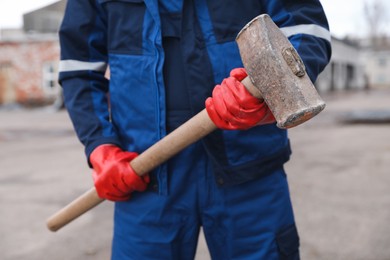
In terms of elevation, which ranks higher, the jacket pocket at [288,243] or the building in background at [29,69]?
the jacket pocket at [288,243]

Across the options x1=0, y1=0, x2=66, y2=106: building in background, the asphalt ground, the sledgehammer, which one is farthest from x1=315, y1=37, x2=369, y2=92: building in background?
the sledgehammer

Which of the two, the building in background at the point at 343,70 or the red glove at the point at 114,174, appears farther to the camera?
the building in background at the point at 343,70

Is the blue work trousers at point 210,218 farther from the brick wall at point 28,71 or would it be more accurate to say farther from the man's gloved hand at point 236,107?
the brick wall at point 28,71

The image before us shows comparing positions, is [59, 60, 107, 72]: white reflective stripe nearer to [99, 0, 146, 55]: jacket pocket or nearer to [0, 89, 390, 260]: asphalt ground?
[99, 0, 146, 55]: jacket pocket

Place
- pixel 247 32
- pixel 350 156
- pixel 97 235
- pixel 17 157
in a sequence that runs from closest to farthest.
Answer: pixel 247 32
pixel 97 235
pixel 350 156
pixel 17 157

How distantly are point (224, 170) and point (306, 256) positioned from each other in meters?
1.55

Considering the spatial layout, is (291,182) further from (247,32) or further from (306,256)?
(247,32)

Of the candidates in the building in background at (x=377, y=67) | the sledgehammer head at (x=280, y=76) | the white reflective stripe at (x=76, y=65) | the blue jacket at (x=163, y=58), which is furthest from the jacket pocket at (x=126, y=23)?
the building in background at (x=377, y=67)

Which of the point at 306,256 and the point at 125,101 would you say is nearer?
the point at 125,101

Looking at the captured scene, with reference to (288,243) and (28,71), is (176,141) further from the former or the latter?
(28,71)

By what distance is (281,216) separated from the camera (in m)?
1.39

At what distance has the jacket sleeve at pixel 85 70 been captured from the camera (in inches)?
57.7

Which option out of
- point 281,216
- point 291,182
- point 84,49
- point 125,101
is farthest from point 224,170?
point 291,182

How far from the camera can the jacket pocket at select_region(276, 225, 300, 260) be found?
53.5 inches
